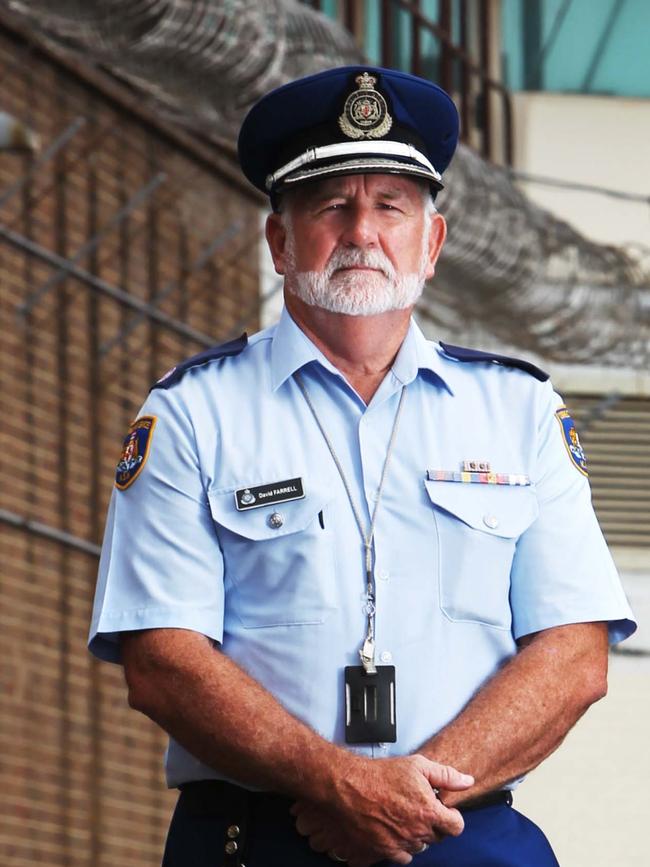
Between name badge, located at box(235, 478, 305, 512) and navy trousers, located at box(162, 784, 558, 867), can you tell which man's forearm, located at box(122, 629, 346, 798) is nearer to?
navy trousers, located at box(162, 784, 558, 867)

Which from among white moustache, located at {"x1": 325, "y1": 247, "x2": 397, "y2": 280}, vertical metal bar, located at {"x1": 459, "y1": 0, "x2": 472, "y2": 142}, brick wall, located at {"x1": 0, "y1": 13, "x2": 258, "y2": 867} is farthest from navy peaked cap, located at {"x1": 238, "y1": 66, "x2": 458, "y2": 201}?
vertical metal bar, located at {"x1": 459, "y1": 0, "x2": 472, "y2": 142}

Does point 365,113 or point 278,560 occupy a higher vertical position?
point 365,113

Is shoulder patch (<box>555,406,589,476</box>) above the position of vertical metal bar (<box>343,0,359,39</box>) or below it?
below

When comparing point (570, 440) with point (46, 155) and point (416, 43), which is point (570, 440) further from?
point (416, 43)

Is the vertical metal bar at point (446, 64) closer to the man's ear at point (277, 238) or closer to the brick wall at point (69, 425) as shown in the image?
the brick wall at point (69, 425)

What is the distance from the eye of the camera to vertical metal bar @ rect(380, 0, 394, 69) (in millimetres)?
9492

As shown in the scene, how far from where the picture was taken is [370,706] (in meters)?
2.39

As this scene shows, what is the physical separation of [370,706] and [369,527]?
0.23m

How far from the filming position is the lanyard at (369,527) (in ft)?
7.91

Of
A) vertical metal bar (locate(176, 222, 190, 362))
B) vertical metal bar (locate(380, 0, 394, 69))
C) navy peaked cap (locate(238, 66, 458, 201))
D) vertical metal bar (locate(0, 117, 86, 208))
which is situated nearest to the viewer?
navy peaked cap (locate(238, 66, 458, 201))

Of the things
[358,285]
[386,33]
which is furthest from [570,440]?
[386,33]

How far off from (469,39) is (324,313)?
7.85 m

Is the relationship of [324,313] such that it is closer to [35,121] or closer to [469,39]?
[35,121]

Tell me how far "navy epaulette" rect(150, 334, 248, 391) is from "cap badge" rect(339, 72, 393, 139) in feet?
1.02
